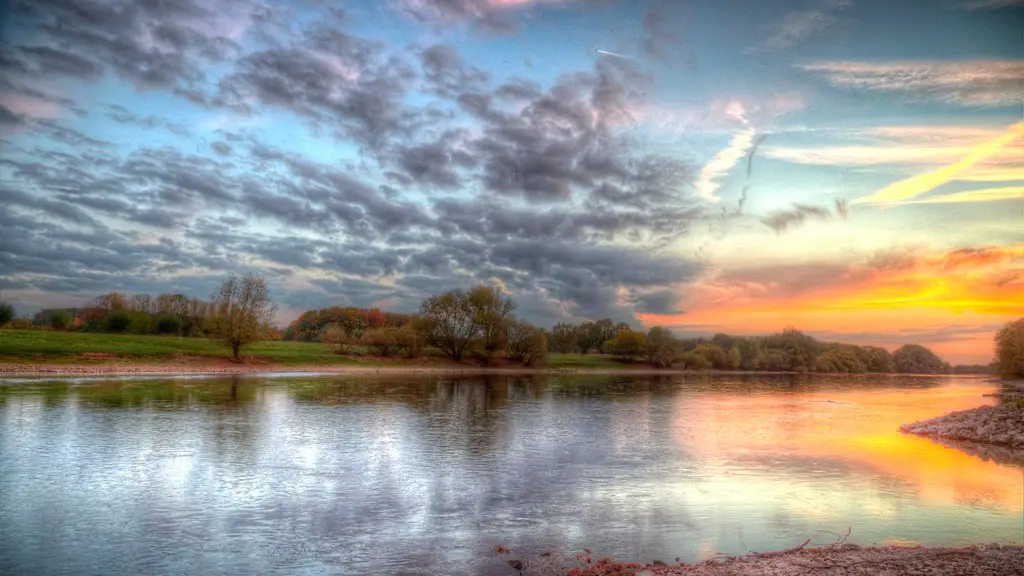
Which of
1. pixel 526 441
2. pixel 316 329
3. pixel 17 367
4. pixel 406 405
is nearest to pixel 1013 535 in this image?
pixel 526 441

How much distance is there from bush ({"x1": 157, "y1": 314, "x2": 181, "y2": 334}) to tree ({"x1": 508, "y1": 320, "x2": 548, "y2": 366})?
5766 cm

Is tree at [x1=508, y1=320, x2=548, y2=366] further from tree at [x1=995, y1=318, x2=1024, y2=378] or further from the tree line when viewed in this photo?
tree at [x1=995, y1=318, x2=1024, y2=378]

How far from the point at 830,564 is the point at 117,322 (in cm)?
11353

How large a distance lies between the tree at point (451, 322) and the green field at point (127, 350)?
3931 mm

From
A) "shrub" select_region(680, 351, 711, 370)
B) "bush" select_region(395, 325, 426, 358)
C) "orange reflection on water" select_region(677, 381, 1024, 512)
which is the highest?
"bush" select_region(395, 325, 426, 358)

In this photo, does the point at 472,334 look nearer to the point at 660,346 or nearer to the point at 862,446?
the point at 660,346

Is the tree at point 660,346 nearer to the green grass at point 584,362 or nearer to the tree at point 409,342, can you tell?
the green grass at point 584,362

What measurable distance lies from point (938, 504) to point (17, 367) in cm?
7039

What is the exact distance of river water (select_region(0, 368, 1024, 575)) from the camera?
38.2 feet

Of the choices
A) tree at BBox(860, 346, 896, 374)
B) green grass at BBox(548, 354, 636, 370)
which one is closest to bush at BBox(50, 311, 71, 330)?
green grass at BBox(548, 354, 636, 370)

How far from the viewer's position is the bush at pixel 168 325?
10512 centimetres

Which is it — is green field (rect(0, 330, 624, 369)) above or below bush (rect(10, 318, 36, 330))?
below

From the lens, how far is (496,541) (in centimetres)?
1227

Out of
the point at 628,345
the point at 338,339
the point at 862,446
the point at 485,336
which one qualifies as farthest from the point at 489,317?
the point at 862,446
